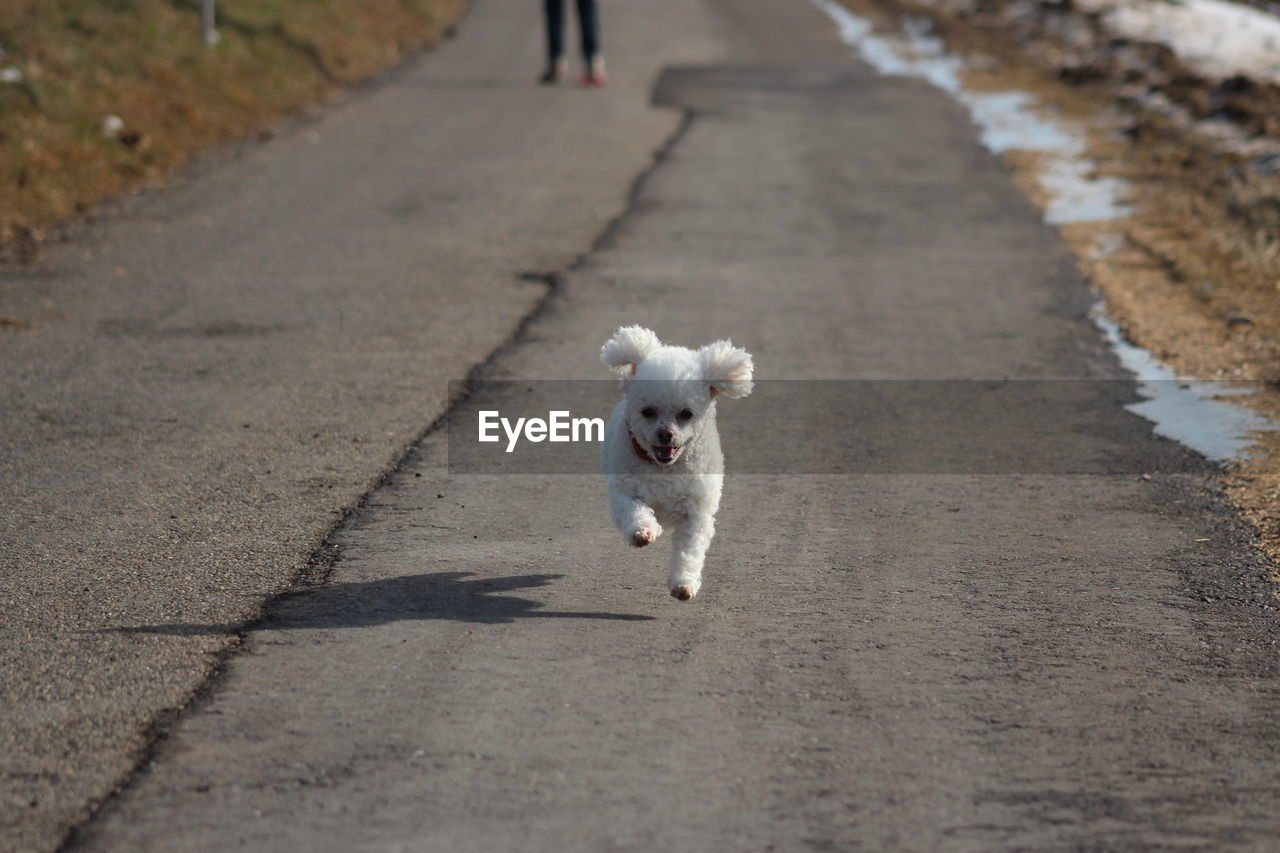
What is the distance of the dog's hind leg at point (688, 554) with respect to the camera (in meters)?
6.13

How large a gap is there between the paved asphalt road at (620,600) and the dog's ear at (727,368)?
0.93 m

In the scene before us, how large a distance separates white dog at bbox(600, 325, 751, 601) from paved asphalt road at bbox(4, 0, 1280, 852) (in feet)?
1.20

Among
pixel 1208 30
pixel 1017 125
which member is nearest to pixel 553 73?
pixel 1017 125

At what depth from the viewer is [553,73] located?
2355 centimetres

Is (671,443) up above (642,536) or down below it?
above

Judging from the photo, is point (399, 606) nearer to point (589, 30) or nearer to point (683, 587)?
point (683, 587)

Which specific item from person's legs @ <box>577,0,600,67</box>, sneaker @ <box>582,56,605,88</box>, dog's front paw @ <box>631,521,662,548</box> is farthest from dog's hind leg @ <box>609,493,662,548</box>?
person's legs @ <box>577,0,600,67</box>

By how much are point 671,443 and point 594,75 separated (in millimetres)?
18277

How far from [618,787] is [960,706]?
134 cm

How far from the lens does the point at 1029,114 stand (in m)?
21.5

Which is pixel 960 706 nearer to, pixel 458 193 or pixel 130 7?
pixel 458 193

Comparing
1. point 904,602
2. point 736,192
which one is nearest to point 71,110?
point 736,192

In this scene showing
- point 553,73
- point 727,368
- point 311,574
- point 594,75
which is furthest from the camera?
point 553,73

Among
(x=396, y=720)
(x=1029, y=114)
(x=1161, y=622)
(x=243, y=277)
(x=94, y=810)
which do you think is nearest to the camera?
(x=94, y=810)
